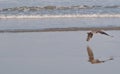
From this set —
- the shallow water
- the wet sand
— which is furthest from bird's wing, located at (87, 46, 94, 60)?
the shallow water

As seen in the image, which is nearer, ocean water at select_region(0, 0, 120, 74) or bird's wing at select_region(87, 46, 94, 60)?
ocean water at select_region(0, 0, 120, 74)

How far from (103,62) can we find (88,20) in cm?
737

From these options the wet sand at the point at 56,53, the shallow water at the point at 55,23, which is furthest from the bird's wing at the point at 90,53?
the shallow water at the point at 55,23

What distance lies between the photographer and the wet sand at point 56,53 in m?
8.94

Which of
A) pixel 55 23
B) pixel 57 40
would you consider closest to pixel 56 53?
pixel 57 40

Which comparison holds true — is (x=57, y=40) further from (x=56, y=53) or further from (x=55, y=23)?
(x=55, y=23)

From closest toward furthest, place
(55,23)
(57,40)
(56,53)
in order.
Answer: (56,53)
(57,40)
(55,23)

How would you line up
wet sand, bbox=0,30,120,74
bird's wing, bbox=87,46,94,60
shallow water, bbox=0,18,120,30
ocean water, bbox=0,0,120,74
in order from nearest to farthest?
wet sand, bbox=0,30,120,74
ocean water, bbox=0,0,120,74
bird's wing, bbox=87,46,94,60
shallow water, bbox=0,18,120,30

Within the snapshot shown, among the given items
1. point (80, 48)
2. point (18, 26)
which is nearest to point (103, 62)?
point (80, 48)

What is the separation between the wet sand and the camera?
8938 mm

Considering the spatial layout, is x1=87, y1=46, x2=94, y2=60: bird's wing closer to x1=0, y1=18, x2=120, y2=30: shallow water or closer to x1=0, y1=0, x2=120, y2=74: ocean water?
x1=0, y1=0, x2=120, y2=74: ocean water

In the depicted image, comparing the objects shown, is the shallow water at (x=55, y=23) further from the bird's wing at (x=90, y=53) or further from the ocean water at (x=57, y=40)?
the bird's wing at (x=90, y=53)

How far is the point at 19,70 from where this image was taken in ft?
29.0

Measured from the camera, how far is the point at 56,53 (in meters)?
10.6
